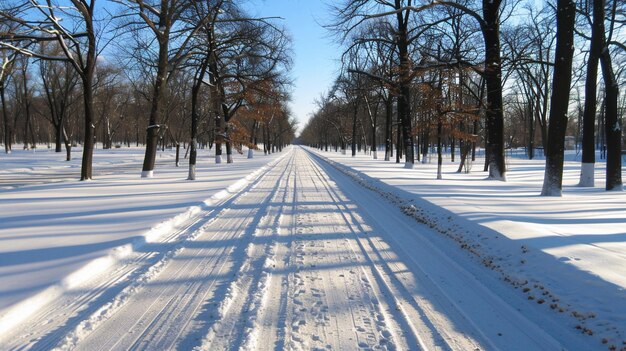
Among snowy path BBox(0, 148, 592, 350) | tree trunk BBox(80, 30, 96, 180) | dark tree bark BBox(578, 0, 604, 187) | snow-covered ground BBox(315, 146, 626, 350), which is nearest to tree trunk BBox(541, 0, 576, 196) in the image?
snow-covered ground BBox(315, 146, 626, 350)

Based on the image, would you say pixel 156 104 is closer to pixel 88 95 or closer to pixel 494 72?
pixel 88 95

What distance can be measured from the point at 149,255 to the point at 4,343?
2.65 m

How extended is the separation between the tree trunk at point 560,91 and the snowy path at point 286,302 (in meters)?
6.50

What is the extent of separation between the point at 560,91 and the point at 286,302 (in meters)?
10.6

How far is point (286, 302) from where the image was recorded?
4230 millimetres

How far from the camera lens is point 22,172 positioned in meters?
25.8

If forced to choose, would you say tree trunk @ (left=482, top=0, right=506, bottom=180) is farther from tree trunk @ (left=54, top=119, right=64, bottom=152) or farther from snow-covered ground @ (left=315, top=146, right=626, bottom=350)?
tree trunk @ (left=54, top=119, right=64, bottom=152)

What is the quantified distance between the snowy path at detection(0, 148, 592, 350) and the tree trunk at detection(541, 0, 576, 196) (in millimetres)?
6498

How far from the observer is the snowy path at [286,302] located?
3.45 m

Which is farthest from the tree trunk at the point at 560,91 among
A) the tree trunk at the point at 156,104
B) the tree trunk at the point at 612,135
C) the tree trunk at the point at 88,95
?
the tree trunk at the point at 88,95

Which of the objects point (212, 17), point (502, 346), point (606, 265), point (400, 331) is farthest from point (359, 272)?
point (212, 17)

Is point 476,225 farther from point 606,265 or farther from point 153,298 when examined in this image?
point 153,298

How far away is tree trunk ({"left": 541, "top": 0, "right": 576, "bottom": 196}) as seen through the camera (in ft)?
36.5

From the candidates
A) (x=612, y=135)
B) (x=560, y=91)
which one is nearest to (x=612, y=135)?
(x=612, y=135)
